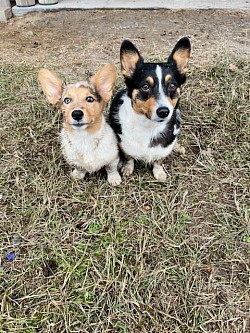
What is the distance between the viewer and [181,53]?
8.62ft

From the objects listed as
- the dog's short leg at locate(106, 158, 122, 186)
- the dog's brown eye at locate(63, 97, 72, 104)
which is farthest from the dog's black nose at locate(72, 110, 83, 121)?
the dog's short leg at locate(106, 158, 122, 186)

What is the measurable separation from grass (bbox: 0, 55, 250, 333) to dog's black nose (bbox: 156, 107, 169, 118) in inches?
28.9

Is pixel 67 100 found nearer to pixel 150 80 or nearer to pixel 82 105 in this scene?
pixel 82 105

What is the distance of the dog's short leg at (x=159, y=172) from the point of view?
10.0 ft

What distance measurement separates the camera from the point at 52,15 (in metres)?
5.53

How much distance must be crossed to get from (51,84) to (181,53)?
0.88 m

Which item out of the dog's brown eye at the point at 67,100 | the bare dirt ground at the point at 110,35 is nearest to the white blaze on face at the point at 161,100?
the dog's brown eye at the point at 67,100

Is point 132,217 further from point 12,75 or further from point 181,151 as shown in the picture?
point 12,75

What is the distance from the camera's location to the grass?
232 centimetres

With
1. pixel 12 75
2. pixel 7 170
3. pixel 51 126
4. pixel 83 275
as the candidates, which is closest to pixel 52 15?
pixel 12 75

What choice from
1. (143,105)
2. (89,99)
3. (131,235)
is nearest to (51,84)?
(89,99)

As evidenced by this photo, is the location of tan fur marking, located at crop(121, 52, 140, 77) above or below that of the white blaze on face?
above

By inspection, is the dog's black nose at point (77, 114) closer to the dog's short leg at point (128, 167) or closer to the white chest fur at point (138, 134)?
the white chest fur at point (138, 134)

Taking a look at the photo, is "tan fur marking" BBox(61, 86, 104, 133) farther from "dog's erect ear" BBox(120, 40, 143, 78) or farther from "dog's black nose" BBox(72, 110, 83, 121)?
"dog's erect ear" BBox(120, 40, 143, 78)
